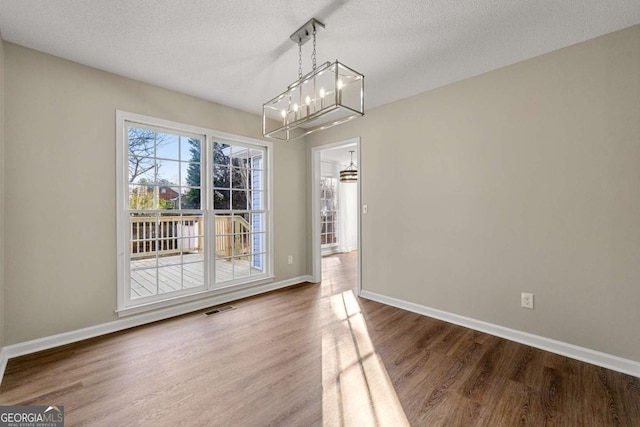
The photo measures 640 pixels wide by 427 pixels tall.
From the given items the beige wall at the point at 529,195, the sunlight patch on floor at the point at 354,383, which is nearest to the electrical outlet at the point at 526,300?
the beige wall at the point at 529,195

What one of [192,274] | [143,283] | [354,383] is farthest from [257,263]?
[354,383]

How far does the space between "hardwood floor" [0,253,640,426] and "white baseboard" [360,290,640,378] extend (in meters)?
0.09

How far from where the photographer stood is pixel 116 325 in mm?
2809

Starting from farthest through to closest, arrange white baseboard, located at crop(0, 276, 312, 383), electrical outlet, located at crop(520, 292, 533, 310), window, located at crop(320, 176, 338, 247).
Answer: window, located at crop(320, 176, 338, 247) → electrical outlet, located at crop(520, 292, 533, 310) → white baseboard, located at crop(0, 276, 312, 383)

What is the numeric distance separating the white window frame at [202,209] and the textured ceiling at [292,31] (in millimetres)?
602

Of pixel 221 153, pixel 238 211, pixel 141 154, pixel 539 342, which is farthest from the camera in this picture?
pixel 238 211

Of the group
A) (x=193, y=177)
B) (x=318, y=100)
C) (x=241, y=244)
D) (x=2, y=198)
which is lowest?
(x=241, y=244)

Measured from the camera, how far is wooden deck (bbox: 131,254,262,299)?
9.97 ft

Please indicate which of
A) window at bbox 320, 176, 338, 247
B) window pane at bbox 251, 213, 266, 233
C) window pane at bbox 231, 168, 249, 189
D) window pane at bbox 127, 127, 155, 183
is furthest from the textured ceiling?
window at bbox 320, 176, 338, 247

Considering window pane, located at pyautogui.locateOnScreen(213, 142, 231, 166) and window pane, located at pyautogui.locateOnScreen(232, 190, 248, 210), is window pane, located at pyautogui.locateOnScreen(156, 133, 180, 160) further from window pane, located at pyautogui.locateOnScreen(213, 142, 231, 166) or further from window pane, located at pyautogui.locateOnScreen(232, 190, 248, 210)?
window pane, located at pyautogui.locateOnScreen(232, 190, 248, 210)

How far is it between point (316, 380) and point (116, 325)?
2.21 m

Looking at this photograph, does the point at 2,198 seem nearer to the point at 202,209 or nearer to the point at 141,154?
the point at 141,154

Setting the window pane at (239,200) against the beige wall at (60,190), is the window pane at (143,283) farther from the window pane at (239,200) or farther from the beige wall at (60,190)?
the window pane at (239,200)

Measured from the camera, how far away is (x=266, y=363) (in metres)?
2.23
